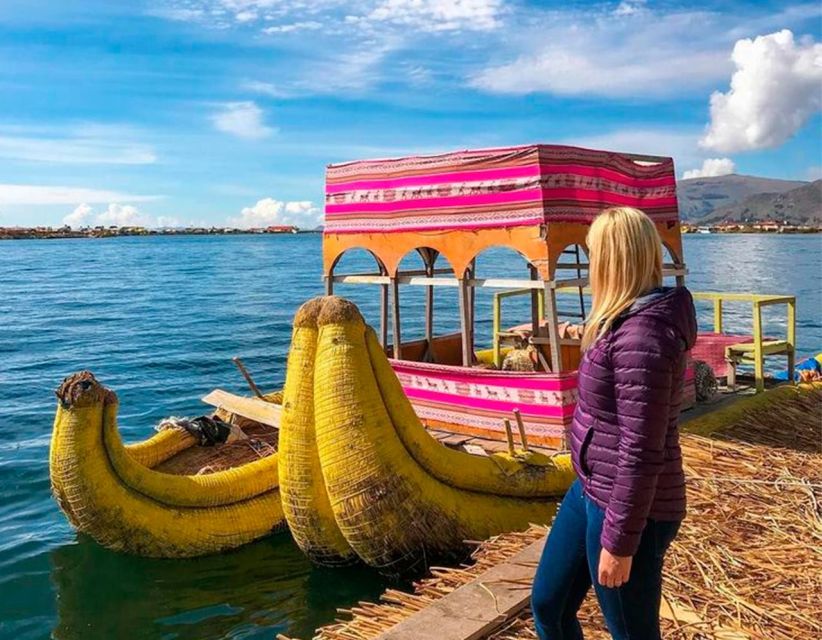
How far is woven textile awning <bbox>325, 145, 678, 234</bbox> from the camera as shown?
364 inches

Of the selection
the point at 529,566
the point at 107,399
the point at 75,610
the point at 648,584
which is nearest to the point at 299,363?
the point at 107,399

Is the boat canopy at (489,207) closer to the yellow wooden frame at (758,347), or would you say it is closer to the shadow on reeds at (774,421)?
the yellow wooden frame at (758,347)

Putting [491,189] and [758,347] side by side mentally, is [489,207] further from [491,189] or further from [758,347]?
[758,347]

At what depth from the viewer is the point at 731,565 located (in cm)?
566

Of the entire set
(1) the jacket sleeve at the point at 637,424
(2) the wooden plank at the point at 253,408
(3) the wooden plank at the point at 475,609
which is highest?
(1) the jacket sleeve at the point at 637,424

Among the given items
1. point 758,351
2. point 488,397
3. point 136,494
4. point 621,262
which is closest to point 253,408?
point 136,494

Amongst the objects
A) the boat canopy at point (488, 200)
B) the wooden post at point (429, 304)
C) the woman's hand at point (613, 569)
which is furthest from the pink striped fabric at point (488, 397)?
the woman's hand at point (613, 569)

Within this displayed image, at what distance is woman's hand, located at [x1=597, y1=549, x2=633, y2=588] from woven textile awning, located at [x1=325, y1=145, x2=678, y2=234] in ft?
20.4

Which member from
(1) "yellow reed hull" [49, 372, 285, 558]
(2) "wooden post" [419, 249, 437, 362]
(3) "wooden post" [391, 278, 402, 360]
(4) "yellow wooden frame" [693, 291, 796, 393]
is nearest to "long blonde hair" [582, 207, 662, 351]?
(1) "yellow reed hull" [49, 372, 285, 558]

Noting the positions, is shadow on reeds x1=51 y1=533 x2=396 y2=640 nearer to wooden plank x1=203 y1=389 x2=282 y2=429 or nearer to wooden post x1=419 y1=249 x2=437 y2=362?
wooden plank x1=203 y1=389 x2=282 y2=429

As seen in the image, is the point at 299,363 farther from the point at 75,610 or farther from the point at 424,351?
the point at 424,351

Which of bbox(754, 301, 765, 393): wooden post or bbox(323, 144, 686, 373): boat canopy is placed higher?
bbox(323, 144, 686, 373): boat canopy

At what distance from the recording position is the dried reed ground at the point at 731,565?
500cm

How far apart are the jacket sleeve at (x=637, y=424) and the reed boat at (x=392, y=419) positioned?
13.9 ft
